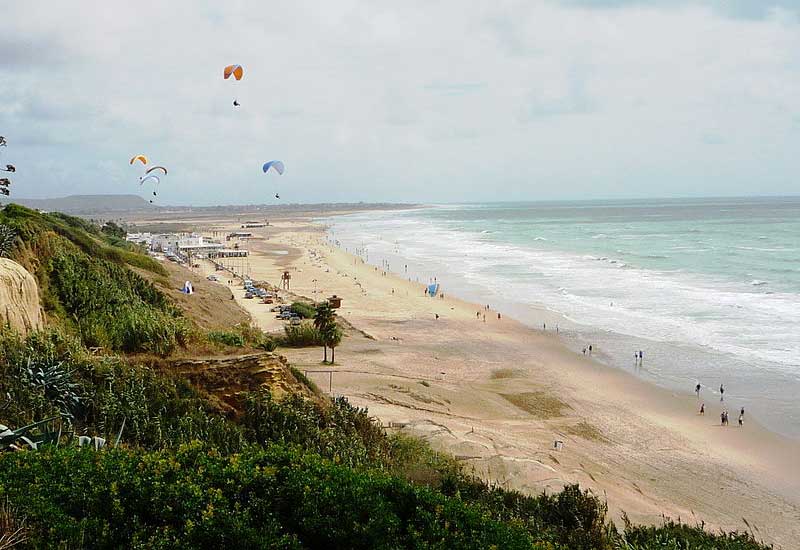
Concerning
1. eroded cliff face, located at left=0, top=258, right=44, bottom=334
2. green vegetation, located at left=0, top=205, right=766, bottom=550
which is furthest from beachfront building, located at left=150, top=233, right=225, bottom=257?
eroded cliff face, located at left=0, top=258, right=44, bottom=334

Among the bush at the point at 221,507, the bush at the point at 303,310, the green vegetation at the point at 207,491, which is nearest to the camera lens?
the bush at the point at 221,507

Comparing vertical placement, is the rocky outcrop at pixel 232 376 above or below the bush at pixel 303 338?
above

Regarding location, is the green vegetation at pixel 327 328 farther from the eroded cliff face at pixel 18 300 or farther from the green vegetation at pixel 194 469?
the eroded cliff face at pixel 18 300

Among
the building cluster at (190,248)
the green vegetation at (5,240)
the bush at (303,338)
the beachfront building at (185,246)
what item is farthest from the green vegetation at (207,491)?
the beachfront building at (185,246)

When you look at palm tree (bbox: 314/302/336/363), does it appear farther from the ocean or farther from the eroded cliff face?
the eroded cliff face

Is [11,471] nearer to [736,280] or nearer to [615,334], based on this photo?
[615,334]

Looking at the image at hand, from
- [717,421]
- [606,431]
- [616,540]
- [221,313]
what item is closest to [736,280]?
[717,421]
